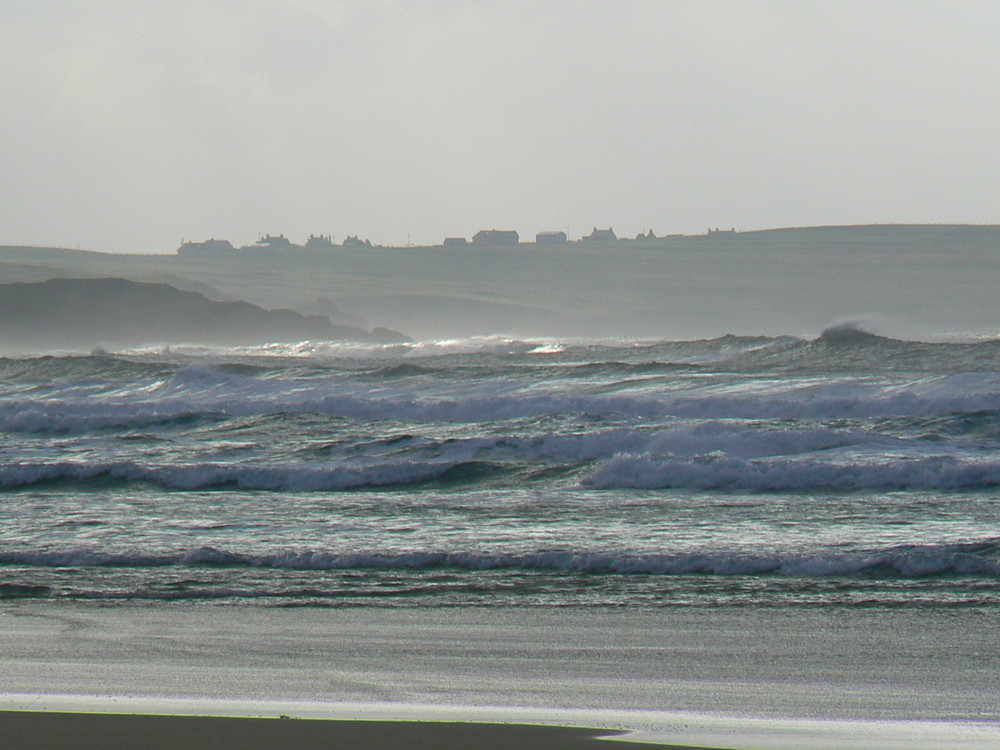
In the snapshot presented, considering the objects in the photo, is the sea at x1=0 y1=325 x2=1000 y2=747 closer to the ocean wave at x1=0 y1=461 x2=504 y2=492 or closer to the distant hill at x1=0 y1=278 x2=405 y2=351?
the ocean wave at x1=0 y1=461 x2=504 y2=492

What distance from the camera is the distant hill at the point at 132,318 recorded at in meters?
67.4

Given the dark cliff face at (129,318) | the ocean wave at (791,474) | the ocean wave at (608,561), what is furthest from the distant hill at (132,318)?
the ocean wave at (608,561)

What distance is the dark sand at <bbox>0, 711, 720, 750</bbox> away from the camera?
4.04m

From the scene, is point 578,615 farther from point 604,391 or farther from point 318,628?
point 604,391

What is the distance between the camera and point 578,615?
6453 millimetres

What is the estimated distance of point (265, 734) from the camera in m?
4.17

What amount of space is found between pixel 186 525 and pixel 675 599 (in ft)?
15.1

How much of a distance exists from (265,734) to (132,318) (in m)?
68.2

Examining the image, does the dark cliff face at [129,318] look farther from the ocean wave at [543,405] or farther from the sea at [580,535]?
the sea at [580,535]

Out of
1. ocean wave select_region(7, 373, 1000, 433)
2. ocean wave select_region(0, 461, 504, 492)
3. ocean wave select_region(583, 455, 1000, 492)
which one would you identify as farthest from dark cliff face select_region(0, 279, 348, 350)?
ocean wave select_region(583, 455, 1000, 492)

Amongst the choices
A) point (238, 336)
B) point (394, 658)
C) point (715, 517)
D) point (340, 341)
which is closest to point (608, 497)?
point (715, 517)

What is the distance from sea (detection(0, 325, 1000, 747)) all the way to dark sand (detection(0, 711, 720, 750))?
0.49 meters

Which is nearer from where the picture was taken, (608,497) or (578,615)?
(578,615)

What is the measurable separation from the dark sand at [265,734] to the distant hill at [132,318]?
2444 inches
